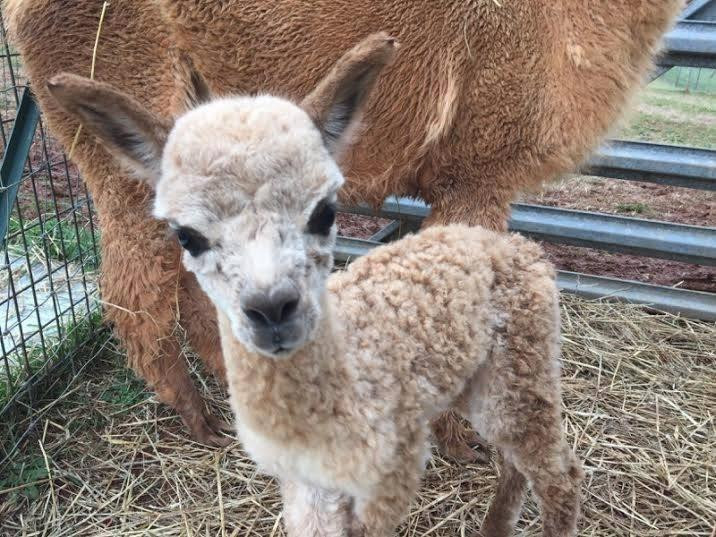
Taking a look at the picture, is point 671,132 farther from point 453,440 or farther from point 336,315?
point 336,315

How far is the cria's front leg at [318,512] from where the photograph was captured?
173cm

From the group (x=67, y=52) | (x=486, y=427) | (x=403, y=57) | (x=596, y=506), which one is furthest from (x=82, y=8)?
(x=596, y=506)

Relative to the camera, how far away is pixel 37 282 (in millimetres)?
2926

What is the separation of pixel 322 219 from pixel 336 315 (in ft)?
1.22

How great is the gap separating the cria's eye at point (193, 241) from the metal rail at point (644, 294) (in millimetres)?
2899

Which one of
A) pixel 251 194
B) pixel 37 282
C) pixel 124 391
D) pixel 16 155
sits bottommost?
pixel 124 391

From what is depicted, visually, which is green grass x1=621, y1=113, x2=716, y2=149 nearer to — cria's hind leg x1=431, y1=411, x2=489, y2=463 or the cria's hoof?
cria's hind leg x1=431, y1=411, x2=489, y2=463

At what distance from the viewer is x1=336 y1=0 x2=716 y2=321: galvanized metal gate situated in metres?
3.22

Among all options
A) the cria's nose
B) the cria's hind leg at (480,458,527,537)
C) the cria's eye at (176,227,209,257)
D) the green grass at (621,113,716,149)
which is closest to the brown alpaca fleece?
the cria's hind leg at (480,458,527,537)

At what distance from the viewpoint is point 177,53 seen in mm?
2434

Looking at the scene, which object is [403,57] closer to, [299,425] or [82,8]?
[82,8]

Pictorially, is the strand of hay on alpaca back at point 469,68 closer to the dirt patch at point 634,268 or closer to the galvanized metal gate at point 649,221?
the galvanized metal gate at point 649,221

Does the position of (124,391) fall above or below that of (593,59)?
below

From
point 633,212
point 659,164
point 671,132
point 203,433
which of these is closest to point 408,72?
point 659,164
